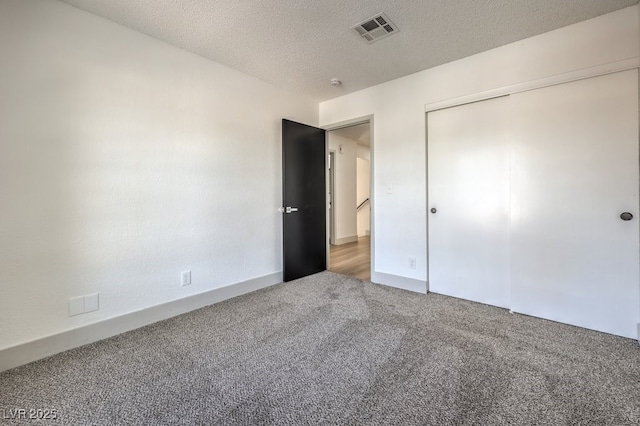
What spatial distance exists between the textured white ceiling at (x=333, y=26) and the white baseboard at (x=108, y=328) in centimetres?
240

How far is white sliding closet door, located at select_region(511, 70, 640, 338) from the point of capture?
6.71 ft

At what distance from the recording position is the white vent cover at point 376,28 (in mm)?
2166

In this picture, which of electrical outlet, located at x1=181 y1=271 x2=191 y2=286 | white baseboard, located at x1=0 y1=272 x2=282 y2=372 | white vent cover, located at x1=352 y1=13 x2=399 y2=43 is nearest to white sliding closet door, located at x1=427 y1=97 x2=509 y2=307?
white vent cover, located at x1=352 y1=13 x2=399 y2=43

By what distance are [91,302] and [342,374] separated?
1.96 metres

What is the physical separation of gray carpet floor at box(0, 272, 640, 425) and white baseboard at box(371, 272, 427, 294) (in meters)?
0.60

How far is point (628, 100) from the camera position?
80.0 inches

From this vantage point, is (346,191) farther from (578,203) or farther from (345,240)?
(578,203)

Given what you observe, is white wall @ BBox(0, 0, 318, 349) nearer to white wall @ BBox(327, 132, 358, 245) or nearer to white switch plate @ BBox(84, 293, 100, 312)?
white switch plate @ BBox(84, 293, 100, 312)

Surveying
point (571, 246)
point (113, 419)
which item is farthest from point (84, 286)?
point (571, 246)

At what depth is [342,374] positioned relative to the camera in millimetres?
1621

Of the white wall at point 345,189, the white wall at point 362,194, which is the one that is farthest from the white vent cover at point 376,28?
the white wall at point 362,194

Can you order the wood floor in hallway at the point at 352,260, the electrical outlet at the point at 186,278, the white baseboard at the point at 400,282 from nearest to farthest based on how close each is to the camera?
the electrical outlet at the point at 186,278 < the white baseboard at the point at 400,282 < the wood floor in hallway at the point at 352,260

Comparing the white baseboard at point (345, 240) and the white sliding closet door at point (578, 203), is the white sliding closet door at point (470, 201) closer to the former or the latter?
the white sliding closet door at point (578, 203)

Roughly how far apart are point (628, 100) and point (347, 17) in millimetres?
2235
